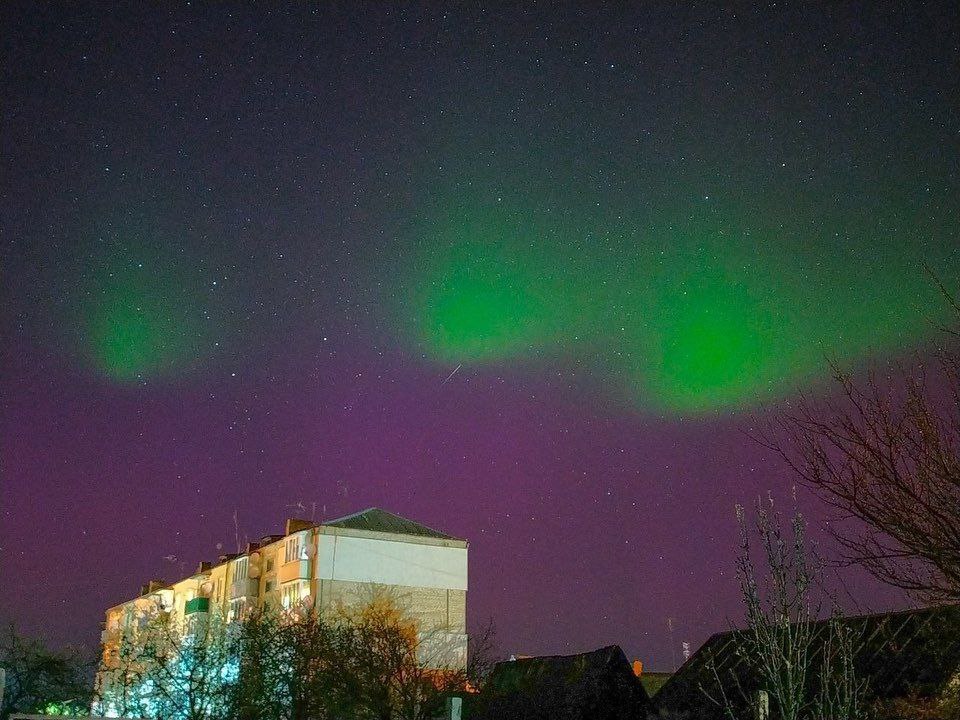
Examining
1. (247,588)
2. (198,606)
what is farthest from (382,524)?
(198,606)

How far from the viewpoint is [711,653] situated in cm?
2650

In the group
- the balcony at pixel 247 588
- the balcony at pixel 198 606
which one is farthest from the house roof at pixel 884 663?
the balcony at pixel 198 606

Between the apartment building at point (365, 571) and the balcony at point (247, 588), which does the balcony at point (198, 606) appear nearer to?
the apartment building at point (365, 571)

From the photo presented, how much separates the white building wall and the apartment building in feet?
0.21

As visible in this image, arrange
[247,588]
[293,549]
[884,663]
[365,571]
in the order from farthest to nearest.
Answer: [247,588] → [293,549] → [365,571] → [884,663]

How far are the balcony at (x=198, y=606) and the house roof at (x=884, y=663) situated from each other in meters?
51.0

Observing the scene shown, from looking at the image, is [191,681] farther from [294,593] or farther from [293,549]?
[293,549]

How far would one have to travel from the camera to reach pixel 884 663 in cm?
2020

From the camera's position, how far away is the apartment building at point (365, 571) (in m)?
57.8

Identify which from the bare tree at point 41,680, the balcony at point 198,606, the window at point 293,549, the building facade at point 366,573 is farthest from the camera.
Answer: the balcony at point 198,606

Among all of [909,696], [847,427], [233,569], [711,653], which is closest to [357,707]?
[711,653]

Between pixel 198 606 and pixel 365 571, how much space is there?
A: 17742 mm

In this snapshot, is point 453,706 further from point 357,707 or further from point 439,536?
point 439,536

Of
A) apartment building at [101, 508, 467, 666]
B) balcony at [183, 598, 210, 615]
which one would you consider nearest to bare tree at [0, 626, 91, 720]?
apartment building at [101, 508, 467, 666]
